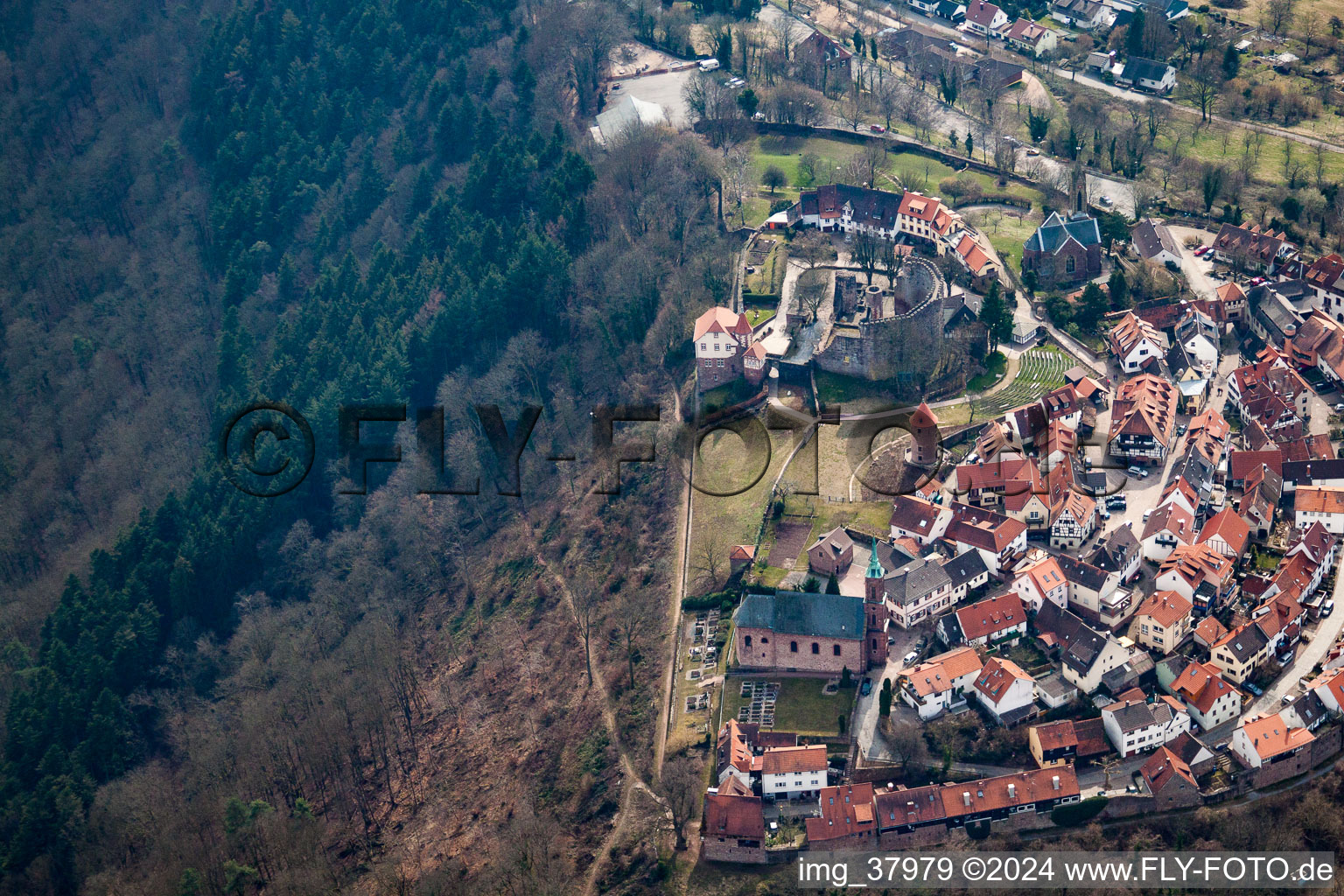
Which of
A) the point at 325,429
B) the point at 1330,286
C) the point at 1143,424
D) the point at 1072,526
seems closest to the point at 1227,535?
the point at 1072,526

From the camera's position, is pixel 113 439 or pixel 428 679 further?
pixel 113 439

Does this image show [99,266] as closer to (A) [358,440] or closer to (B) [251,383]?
(B) [251,383]

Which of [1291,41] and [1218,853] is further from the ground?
[1291,41]

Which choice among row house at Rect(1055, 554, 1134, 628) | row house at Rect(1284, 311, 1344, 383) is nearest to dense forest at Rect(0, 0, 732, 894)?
row house at Rect(1055, 554, 1134, 628)

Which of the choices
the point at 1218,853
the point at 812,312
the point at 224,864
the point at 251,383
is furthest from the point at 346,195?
the point at 1218,853

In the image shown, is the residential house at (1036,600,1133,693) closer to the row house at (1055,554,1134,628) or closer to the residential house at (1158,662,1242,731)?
the row house at (1055,554,1134,628)

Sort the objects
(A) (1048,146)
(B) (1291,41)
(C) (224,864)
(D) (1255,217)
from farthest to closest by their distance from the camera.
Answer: (B) (1291,41), (A) (1048,146), (D) (1255,217), (C) (224,864)

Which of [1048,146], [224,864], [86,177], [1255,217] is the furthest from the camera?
[86,177]
